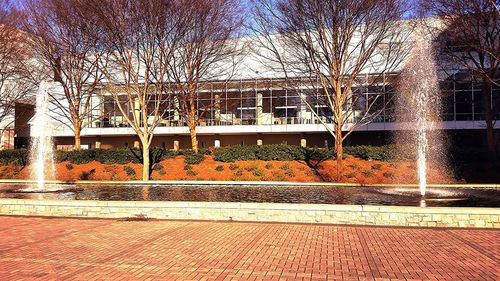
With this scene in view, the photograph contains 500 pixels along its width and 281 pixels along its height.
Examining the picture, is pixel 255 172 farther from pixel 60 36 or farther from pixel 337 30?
pixel 60 36

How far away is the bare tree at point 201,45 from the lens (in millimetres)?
20203

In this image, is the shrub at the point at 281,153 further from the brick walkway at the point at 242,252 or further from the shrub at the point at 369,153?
the brick walkway at the point at 242,252

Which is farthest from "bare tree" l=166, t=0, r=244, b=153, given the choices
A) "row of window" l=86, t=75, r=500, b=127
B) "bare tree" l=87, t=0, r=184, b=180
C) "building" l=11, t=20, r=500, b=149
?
"row of window" l=86, t=75, r=500, b=127

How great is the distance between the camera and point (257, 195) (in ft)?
45.4

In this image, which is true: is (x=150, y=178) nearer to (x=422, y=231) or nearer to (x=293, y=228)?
(x=293, y=228)

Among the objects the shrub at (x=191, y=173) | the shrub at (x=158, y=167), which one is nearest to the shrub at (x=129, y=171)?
the shrub at (x=158, y=167)

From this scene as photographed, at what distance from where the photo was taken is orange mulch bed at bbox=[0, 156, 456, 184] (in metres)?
20.2

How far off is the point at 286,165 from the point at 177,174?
237 inches

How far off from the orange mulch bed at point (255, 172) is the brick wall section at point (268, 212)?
10208mm

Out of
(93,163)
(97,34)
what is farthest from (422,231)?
(93,163)

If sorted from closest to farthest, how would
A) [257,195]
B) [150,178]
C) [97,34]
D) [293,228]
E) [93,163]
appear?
[293,228] < [257,195] < [97,34] < [150,178] < [93,163]

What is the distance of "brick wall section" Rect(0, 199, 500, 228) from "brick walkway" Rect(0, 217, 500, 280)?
39 cm

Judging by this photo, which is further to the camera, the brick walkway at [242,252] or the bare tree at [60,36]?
the bare tree at [60,36]

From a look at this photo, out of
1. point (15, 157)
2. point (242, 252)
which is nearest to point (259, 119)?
point (15, 157)
